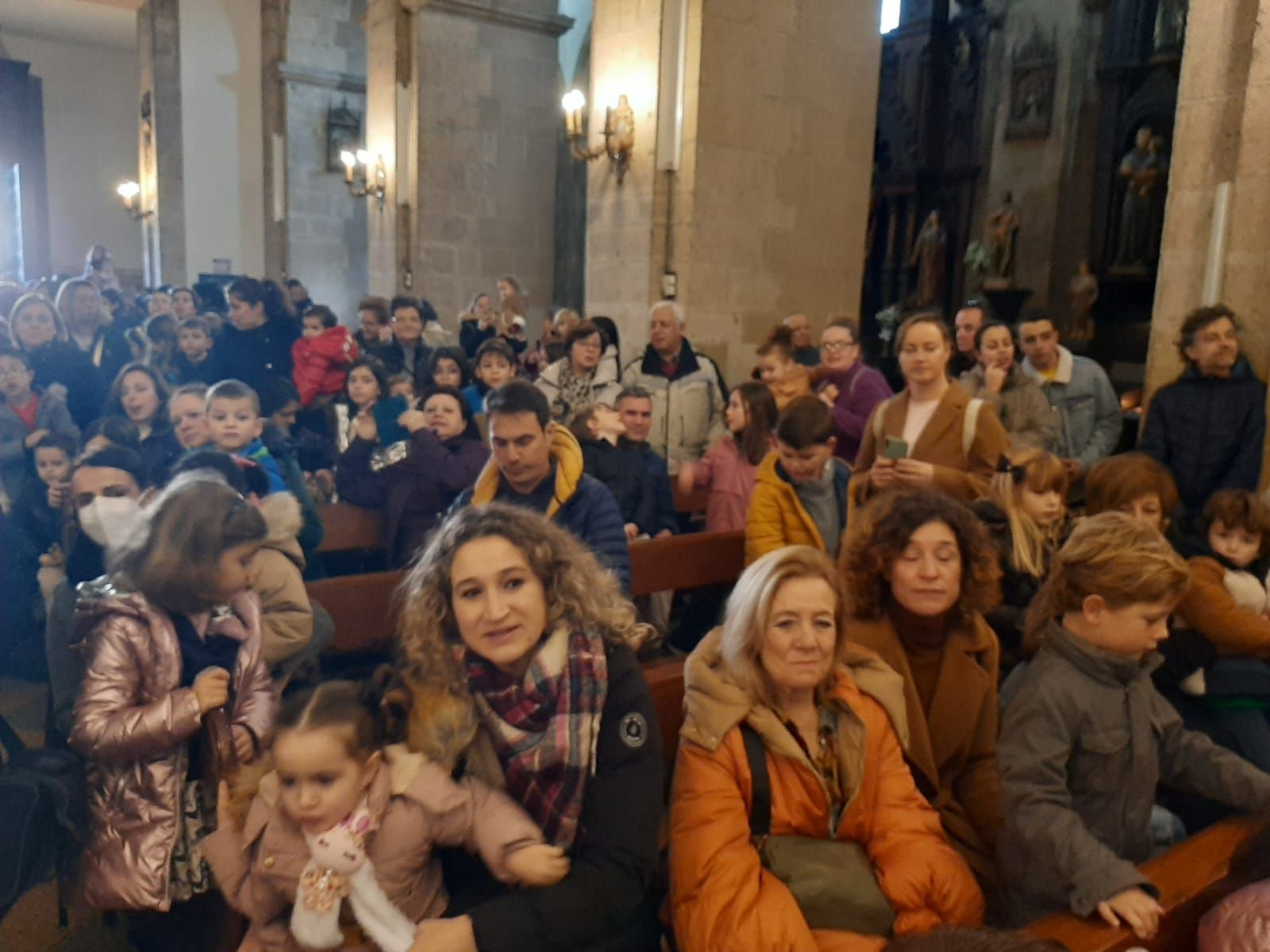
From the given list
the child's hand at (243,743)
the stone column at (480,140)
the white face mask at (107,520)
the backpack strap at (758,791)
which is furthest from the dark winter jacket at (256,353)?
the backpack strap at (758,791)

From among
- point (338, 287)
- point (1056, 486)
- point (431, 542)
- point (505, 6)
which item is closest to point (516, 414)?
point (431, 542)

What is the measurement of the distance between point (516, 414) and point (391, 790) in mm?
1484

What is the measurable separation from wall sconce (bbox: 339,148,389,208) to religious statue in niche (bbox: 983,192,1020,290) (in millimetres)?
8061

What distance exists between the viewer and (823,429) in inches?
134

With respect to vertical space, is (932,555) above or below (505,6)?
below

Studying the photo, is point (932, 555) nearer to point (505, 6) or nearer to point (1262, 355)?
point (1262, 355)

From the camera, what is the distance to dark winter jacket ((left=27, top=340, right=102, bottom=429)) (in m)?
5.36

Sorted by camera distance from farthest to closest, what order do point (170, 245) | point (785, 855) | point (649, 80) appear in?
1. point (170, 245)
2. point (649, 80)
3. point (785, 855)

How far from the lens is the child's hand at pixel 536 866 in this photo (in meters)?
1.78

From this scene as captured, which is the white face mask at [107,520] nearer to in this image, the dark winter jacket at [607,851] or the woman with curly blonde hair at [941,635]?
the dark winter jacket at [607,851]

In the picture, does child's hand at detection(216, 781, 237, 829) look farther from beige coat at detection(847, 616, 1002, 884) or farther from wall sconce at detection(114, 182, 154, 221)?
wall sconce at detection(114, 182, 154, 221)

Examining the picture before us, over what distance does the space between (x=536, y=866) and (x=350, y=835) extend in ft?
1.12

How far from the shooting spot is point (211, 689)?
7.02 feet

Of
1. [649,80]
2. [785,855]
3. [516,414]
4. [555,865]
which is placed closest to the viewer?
[555,865]
